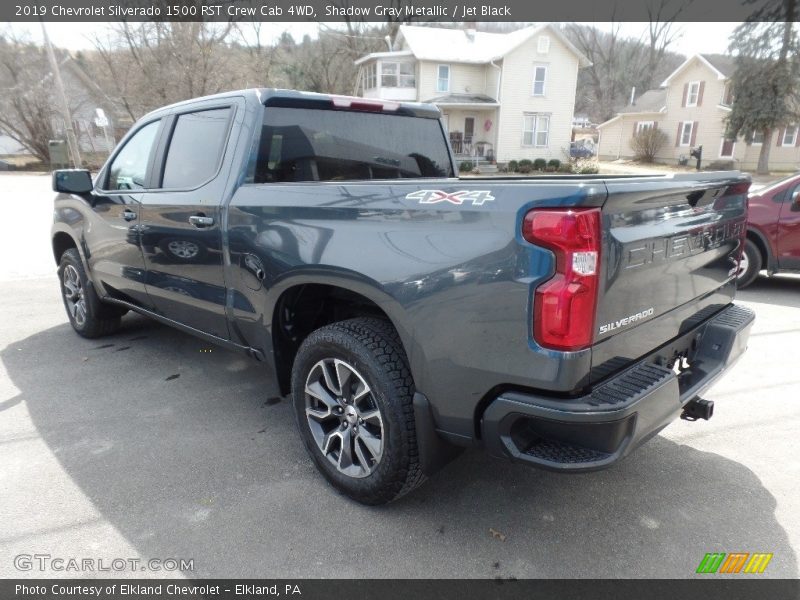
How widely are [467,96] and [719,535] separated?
104 ft

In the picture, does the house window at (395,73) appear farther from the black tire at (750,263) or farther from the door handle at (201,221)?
the door handle at (201,221)

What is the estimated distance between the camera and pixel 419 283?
7.09 feet

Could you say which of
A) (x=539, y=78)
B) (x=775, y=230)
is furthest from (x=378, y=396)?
(x=539, y=78)

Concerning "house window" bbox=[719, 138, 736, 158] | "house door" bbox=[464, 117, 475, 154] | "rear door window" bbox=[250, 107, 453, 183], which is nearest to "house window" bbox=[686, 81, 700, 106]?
"house window" bbox=[719, 138, 736, 158]

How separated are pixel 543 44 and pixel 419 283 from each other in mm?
31889

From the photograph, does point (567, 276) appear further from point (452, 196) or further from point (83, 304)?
point (83, 304)

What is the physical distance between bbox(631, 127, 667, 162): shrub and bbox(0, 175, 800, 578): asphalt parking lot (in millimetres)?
36800

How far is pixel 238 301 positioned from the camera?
10.2 feet

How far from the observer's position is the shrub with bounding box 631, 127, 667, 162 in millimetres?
36281

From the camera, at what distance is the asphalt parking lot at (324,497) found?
234 cm

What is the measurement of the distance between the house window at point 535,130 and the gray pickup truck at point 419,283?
96.8 feet

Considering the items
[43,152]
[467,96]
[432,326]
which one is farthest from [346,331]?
[43,152]

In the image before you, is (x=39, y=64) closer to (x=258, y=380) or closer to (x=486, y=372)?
(x=258, y=380)

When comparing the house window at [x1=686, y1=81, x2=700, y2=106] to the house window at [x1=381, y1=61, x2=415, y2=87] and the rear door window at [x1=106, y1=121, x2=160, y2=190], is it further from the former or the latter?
the rear door window at [x1=106, y1=121, x2=160, y2=190]
